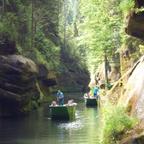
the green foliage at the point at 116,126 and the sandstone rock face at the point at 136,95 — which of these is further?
the sandstone rock face at the point at 136,95

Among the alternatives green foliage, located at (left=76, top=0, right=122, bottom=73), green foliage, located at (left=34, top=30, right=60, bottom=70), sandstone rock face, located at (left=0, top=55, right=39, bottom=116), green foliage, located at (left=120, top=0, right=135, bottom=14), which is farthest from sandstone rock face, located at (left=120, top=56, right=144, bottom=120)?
green foliage, located at (left=34, top=30, right=60, bottom=70)

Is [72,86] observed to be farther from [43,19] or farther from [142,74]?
[142,74]

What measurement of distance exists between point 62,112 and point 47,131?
933 cm

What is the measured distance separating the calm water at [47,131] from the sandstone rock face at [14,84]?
136 inches

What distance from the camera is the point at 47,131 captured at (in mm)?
38250

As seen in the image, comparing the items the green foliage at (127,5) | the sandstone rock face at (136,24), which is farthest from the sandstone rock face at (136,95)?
the green foliage at (127,5)

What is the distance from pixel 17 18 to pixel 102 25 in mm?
14463

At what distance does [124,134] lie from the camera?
19.0 metres

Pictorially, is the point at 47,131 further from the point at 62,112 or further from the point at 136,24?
the point at 136,24

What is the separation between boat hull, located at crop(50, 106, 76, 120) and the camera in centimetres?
4709

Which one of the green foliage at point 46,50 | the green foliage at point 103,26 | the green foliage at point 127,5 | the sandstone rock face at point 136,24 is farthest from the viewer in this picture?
the green foliage at point 46,50

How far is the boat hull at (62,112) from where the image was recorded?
4709cm

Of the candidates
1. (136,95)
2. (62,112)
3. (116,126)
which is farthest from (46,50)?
(116,126)

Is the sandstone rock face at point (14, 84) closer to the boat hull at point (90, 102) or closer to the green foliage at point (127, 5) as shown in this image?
the boat hull at point (90, 102)
